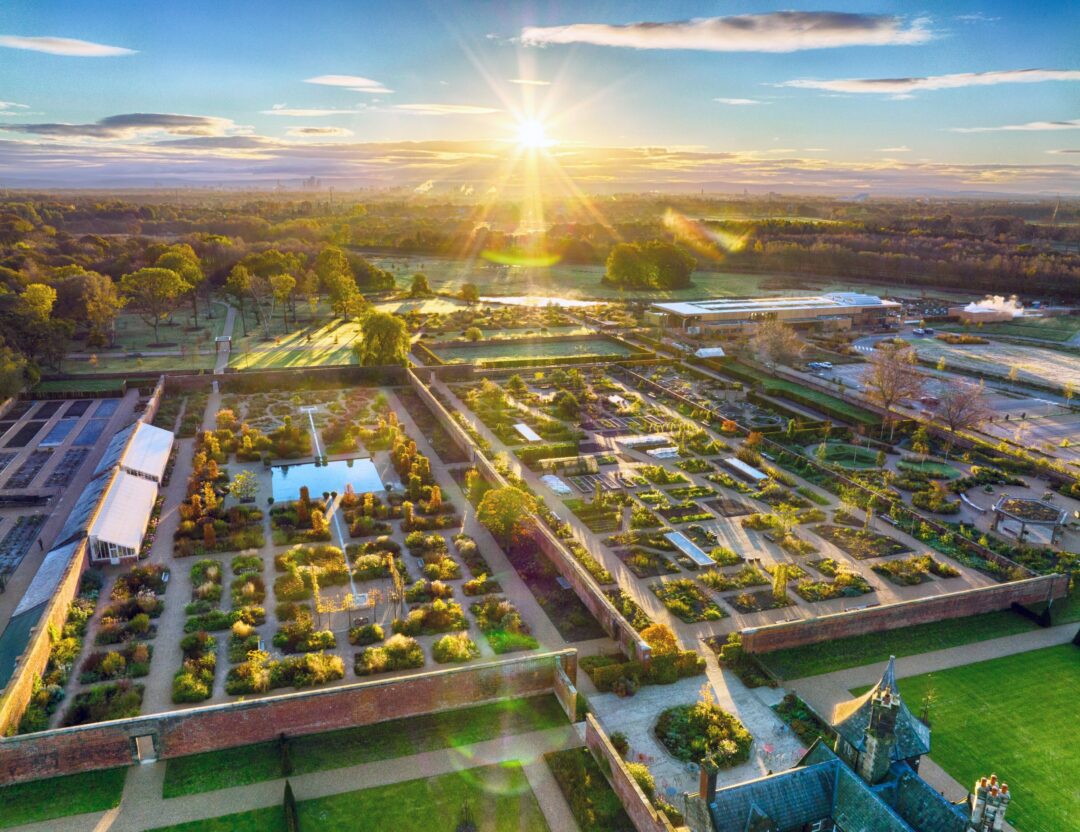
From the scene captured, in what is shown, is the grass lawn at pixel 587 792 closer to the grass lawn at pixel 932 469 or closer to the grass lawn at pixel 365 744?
the grass lawn at pixel 365 744

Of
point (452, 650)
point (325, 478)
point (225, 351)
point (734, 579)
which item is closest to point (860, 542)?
point (734, 579)

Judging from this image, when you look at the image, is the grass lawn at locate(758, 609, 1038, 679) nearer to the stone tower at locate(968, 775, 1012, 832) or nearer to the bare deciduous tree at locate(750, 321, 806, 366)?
the stone tower at locate(968, 775, 1012, 832)

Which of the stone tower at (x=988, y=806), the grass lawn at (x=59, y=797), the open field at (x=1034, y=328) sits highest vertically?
the stone tower at (x=988, y=806)

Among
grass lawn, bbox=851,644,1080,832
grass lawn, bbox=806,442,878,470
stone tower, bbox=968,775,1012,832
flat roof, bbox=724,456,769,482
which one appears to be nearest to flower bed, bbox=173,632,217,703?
stone tower, bbox=968,775,1012,832

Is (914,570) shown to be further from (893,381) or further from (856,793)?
(893,381)

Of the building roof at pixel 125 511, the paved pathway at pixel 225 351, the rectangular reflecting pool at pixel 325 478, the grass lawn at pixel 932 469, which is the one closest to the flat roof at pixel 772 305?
the grass lawn at pixel 932 469
